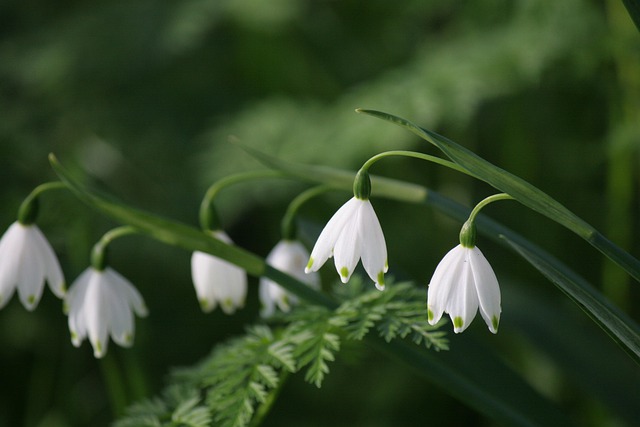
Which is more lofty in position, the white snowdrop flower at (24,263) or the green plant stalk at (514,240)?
the green plant stalk at (514,240)

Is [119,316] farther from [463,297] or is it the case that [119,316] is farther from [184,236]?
[463,297]

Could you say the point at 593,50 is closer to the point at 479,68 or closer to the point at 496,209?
the point at 479,68

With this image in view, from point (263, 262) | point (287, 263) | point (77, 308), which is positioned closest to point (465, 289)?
point (263, 262)

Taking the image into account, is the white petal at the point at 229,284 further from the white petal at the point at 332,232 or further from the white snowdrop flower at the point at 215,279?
the white petal at the point at 332,232

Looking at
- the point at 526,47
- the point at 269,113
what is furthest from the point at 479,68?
the point at 269,113

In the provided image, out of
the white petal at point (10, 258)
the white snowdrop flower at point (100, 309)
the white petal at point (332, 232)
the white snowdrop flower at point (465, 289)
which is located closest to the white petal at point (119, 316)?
the white snowdrop flower at point (100, 309)
